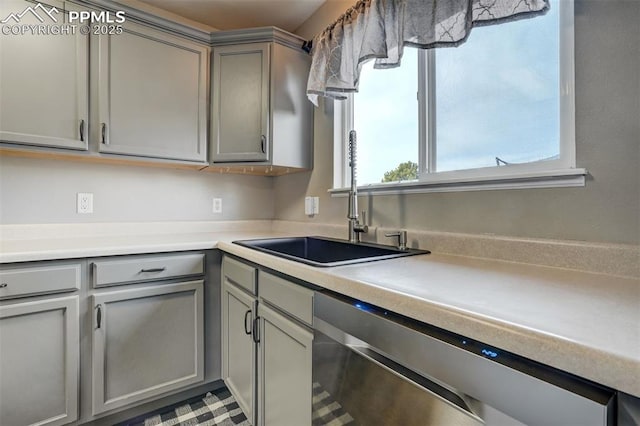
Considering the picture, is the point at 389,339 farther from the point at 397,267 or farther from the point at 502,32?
the point at 502,32

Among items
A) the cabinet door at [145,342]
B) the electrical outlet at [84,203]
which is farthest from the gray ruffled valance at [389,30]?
the electrical outlet at [84,203]

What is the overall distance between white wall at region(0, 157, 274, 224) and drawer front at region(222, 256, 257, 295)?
75 cm

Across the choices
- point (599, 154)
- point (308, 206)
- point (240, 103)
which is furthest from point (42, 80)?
point (599, 154)

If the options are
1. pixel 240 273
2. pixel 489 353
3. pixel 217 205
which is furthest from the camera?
pixel 217 205

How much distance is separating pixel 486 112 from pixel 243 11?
1.81m

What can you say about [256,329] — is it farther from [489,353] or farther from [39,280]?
[489,353]

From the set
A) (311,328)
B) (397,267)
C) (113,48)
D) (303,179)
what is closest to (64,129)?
(113,48)

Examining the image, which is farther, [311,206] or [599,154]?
[311,206]

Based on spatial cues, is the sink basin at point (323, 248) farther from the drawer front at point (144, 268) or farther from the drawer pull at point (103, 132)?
the drawer pull at point (103, 132)

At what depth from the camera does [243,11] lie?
215 centimetres

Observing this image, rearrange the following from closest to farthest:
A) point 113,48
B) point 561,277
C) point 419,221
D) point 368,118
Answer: point 561,277 → point 419,221 → point 113,48 → point 368,118

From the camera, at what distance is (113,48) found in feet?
5.47

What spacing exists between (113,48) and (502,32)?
1.88 m

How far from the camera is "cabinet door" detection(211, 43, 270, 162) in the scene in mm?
1953
